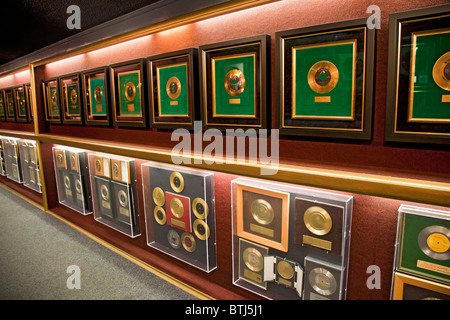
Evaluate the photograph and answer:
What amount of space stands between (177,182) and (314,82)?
1.29 meters

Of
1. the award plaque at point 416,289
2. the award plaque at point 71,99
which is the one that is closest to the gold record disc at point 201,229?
the award plaque at point 416,289

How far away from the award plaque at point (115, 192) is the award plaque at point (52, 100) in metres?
0.92

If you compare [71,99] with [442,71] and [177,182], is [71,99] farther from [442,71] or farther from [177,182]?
[442,71]

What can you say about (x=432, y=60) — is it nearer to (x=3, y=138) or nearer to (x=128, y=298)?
(x=128, y=298)

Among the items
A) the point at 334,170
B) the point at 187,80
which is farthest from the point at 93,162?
the point at 334,170

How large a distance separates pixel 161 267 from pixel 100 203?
1.08 metres

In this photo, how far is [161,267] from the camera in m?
2.59

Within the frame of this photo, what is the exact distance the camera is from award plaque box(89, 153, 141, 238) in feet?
9.02

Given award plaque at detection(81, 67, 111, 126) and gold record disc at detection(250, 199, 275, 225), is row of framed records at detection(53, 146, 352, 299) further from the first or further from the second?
award plaque at detection(81, 67, 111, 126)

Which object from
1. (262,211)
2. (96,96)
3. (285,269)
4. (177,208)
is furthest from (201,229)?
(96,96)

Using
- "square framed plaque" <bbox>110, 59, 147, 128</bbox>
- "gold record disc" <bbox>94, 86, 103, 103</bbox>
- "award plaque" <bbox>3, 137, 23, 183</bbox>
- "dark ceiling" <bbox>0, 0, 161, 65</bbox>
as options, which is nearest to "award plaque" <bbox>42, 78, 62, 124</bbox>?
"dark ceiling" <bbox>0, 0, 161, 65</bbox>

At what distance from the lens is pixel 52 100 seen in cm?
362

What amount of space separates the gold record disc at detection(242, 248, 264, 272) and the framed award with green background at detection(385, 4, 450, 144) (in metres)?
1.10

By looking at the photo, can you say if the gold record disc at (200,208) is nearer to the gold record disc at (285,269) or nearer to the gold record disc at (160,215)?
the gold record disc at (160,215)
